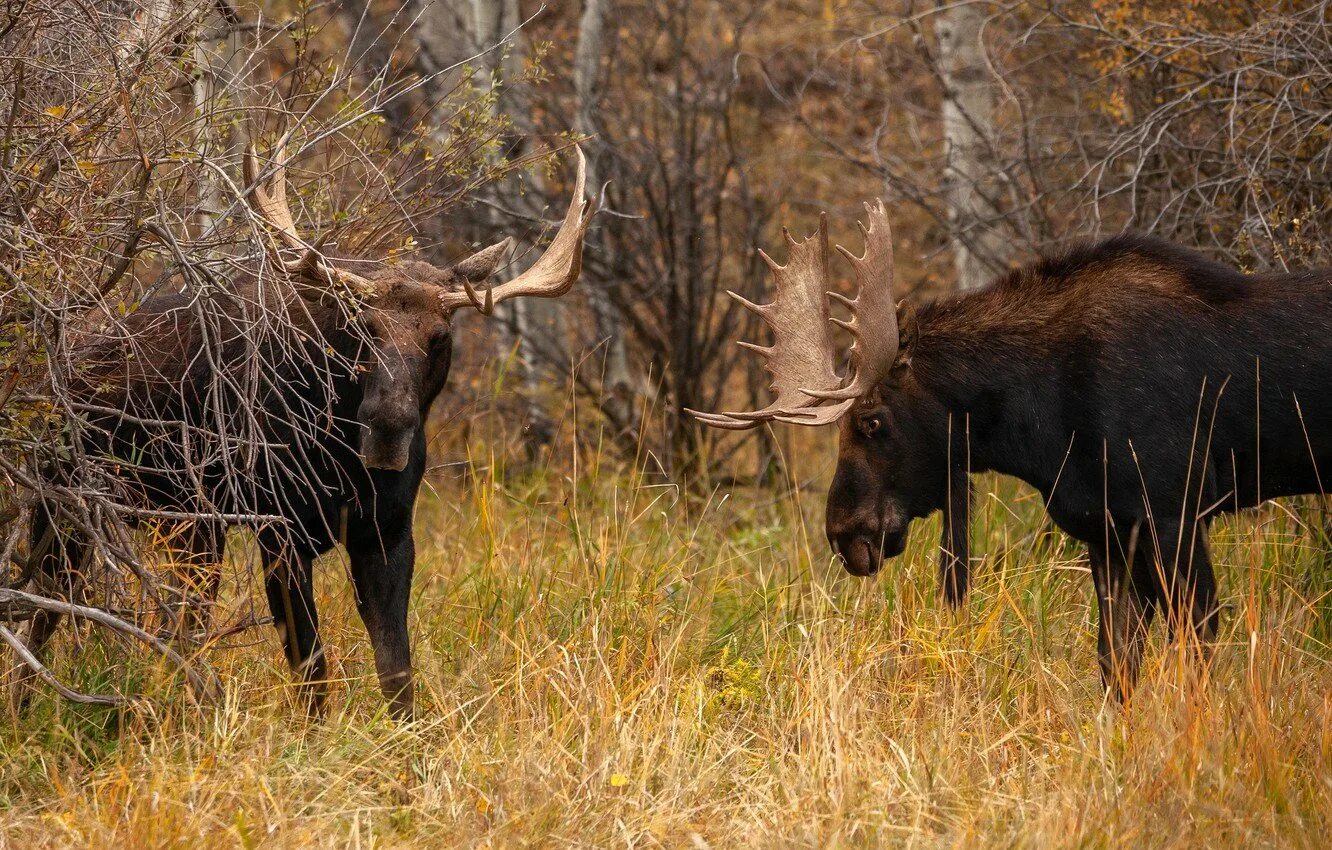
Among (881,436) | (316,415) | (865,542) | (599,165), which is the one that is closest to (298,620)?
(316,415)

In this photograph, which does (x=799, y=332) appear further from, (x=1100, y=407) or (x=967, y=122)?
(x=967, y=122)

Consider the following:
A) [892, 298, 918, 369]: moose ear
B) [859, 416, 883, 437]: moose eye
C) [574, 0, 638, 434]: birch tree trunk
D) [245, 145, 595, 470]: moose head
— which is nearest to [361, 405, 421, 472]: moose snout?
[245, 145, 595, 470]: moose head

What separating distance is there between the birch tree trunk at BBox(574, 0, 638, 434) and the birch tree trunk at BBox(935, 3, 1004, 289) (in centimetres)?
211

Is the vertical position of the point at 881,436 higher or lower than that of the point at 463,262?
lower

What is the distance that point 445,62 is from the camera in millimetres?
9508

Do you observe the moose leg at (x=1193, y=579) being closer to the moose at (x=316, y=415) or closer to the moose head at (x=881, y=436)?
the moose head at (x=881, y=436)

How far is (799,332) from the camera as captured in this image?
590cm

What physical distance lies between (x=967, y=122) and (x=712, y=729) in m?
4.64

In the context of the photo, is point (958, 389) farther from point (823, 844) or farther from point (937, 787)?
point (823, 844)

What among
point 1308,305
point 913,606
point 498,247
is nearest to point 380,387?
point 498,247

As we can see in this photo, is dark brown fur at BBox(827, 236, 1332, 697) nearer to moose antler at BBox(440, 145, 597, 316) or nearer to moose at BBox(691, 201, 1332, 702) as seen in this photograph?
moose at BBox(691, 201, 1332, 702)

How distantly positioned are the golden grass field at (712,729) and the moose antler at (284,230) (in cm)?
103

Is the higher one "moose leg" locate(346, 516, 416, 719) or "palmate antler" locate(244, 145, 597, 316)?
"palmate antler" locate(244, 145, 597, 316)

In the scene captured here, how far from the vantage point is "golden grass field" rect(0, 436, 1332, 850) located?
12.8 feet
